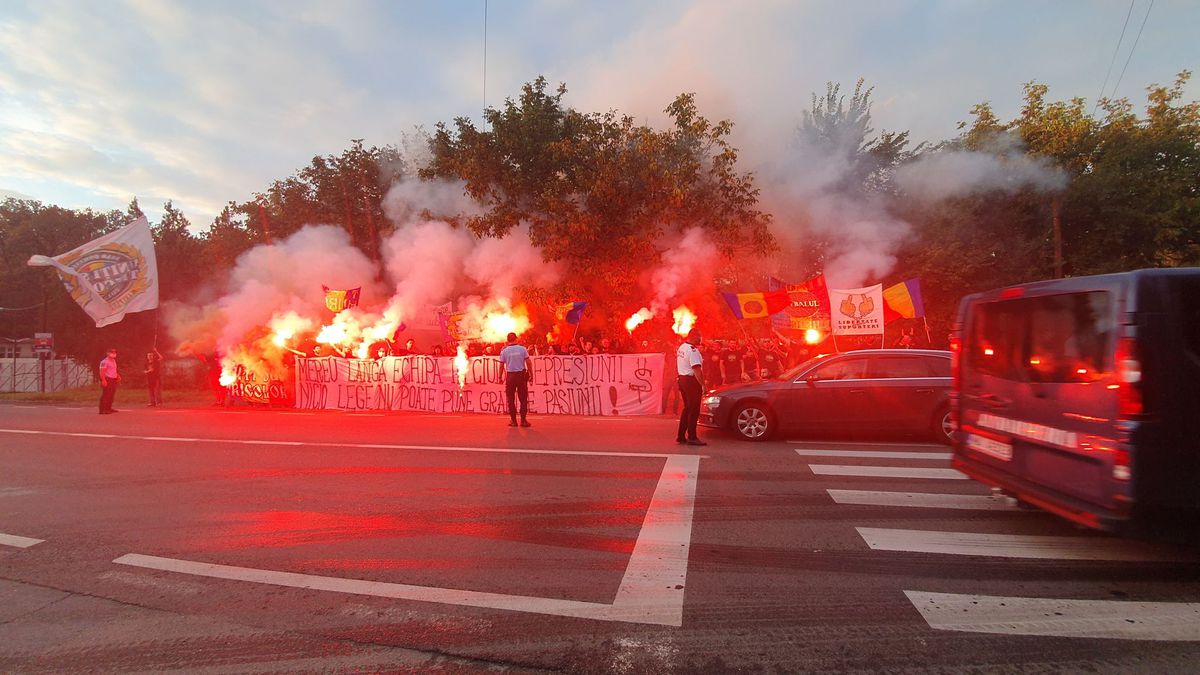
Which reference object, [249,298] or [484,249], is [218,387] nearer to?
[249,298]

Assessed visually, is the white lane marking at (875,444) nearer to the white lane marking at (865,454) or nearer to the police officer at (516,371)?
the white lane marking at (865,454)

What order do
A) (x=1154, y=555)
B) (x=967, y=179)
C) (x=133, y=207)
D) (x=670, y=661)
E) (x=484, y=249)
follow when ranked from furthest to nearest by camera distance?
1. (x=133, y=207)
2. (x=967, y=179)
3. (x=484, y=249)
4. (x=1154, y=555)
5. (x=670, y=661)

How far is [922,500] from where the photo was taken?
209 inches

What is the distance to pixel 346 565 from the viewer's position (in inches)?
159

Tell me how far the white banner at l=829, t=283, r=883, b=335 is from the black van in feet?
32.1

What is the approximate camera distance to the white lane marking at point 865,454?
23.7 ft

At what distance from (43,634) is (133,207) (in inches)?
1804

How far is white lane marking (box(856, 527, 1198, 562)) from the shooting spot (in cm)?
399

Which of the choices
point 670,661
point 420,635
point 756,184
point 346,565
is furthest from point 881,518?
point 756,184

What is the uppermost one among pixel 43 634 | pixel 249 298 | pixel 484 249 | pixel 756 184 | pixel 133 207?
pixel 133 207

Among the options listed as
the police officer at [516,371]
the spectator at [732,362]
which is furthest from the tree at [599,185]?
the police officer at [516,371]

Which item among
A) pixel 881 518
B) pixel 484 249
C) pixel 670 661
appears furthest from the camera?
pixel 484 249

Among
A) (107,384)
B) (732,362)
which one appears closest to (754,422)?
(732,362)

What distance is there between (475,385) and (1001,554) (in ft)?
37.2
